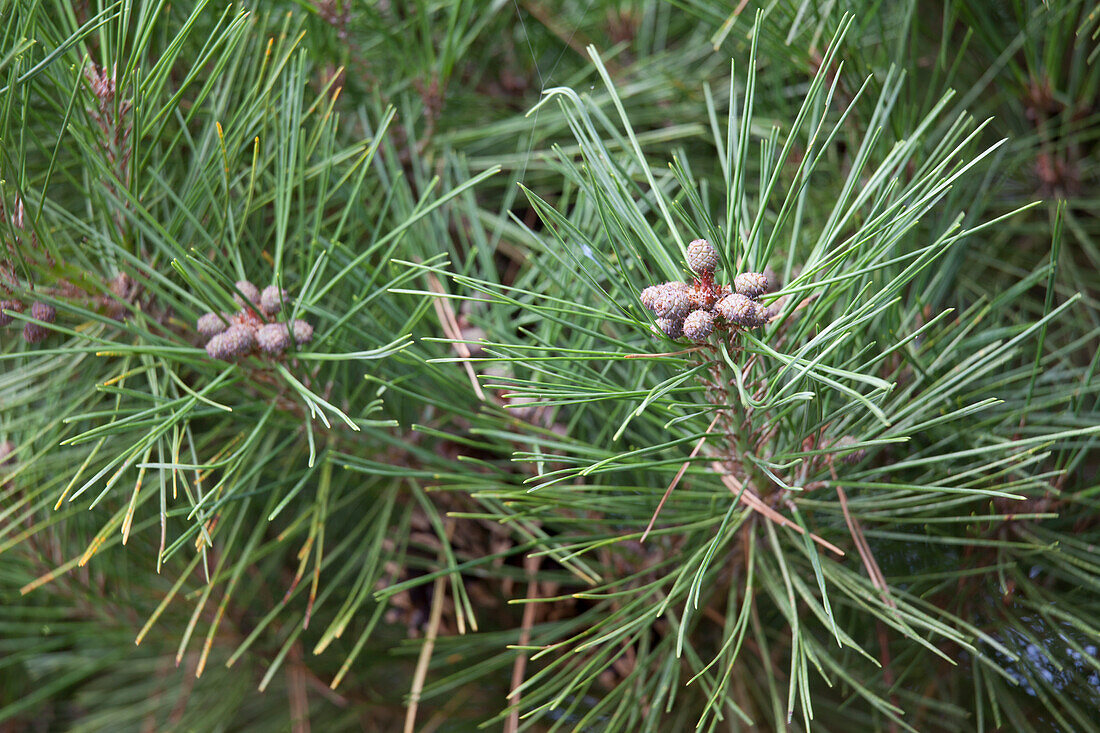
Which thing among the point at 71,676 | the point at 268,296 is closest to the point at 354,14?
the point at 268,296

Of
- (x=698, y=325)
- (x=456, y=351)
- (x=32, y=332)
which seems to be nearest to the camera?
(x=698, y=325)

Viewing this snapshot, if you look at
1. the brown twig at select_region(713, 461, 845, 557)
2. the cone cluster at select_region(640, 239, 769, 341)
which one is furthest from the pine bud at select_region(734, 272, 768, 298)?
the brown twig at select_region(713, 461, 845, 557)

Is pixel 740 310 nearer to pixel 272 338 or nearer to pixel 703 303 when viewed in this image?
pixel 703 303

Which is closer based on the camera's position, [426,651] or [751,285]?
[751,285]

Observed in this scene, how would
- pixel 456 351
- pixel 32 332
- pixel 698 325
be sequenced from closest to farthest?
pixel 698 325
pixel 32 332
pixel 456 351

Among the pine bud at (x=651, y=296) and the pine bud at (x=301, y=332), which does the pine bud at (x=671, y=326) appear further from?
the pine bud at (x=301, y=332)

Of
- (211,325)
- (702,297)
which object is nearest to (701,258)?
(702,297)

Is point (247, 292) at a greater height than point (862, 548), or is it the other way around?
point (247, 292)

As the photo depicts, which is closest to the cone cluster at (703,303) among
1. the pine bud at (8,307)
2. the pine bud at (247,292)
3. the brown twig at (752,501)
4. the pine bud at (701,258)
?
the pine bud at (701,258)
